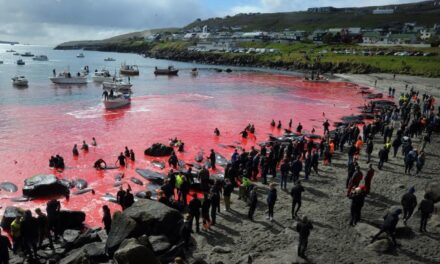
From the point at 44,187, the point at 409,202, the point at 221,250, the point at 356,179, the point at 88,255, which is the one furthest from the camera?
the point at 44,187

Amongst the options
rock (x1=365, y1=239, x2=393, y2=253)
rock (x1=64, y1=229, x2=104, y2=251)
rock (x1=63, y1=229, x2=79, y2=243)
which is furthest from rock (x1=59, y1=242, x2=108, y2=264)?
rock (x1=365, y1=239, x2=393, y2=253)

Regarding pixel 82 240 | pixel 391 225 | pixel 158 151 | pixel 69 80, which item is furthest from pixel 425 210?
pixel 69 80

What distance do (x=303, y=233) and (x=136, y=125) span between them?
115 feet

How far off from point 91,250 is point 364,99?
61.5 metres

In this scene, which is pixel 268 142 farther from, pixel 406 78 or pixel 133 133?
pixel 406 78

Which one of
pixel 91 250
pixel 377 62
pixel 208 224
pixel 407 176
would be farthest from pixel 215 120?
pixel 377 62

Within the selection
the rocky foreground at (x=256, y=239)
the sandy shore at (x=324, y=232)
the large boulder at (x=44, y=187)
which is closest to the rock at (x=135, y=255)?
the rocky foreground at (x=256, y=239)

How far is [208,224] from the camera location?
58.5 feet

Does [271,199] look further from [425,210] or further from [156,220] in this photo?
[425,210]

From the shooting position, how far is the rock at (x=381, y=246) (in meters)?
14.9

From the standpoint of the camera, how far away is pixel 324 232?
16.7 metres

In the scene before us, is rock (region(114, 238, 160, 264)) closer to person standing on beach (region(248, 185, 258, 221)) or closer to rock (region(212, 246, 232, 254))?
rock (region(212, 246, 232, 254))

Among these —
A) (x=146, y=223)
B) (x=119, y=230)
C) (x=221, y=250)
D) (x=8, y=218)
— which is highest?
(x=146, y=223)

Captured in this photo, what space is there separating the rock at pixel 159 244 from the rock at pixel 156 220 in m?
0.55
